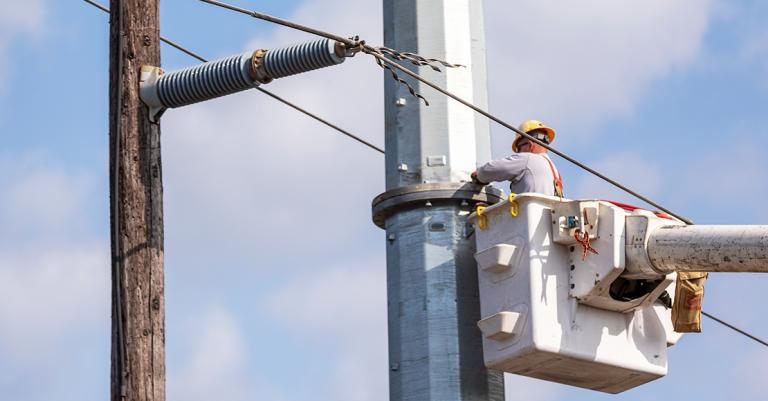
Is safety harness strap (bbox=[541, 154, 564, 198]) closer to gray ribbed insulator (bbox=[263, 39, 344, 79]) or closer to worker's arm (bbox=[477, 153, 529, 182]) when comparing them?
worker's arm (bbox=[477, 153, 529, 182])

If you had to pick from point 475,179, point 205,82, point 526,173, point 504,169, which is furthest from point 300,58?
point 526,173

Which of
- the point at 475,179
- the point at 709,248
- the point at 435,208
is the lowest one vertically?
the point at 709,248

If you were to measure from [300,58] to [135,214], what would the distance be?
1.43 m

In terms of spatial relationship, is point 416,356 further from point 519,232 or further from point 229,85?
point 229,85

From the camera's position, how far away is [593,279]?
36.7 feet

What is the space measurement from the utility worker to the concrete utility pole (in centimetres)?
14

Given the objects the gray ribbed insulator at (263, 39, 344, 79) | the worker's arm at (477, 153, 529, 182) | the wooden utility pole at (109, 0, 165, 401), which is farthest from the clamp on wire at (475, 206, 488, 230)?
the wooden utility pole at (109, 0, 165, 401)

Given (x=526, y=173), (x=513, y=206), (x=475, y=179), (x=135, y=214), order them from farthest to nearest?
(x=526, y=173) < (x=475, y=179) < (x=513, y=206) < (x=135, y=214)

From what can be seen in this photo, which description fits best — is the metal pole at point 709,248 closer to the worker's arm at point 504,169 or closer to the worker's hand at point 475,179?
the worker's arm at point 504,169

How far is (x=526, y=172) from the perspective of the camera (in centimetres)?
1204

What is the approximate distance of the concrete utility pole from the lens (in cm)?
1143

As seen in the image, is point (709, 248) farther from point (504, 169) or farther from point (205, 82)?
point (205, 82)

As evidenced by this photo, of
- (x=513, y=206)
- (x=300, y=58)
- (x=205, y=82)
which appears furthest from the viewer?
(x=205, y=82)

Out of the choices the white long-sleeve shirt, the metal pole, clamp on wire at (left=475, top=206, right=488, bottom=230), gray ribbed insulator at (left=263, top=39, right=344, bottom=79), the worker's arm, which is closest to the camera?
the metal pole
